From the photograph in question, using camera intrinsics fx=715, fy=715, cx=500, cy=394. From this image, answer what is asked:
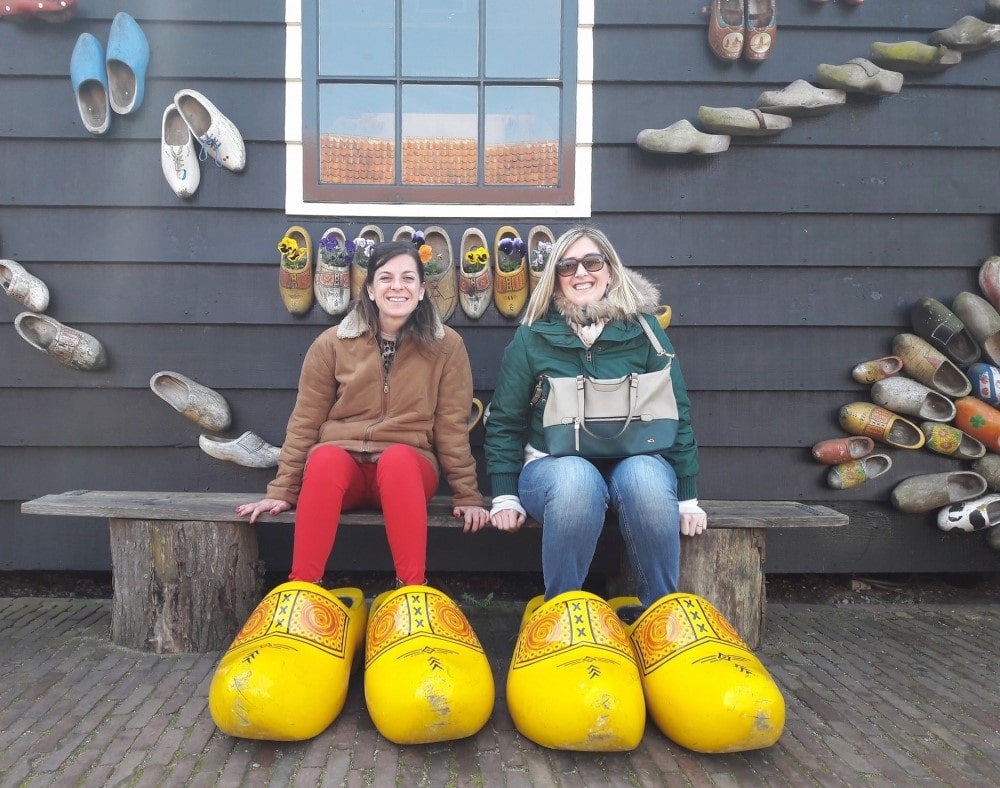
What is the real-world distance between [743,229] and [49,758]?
247 cm

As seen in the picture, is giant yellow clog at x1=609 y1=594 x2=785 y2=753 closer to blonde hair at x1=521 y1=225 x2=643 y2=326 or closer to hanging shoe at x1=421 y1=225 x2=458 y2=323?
blonde hair at x1=521 y1=225 x2=643 y2=326

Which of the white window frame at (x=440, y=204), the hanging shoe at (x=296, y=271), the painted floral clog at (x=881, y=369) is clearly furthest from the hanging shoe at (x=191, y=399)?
the painted floral clog at (x=881, y=369)

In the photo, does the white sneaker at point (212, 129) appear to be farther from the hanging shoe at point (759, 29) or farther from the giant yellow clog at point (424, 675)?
the hanging shoe at point (759, 29)

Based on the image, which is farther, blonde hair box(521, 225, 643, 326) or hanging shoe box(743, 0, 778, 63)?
hanging shoe box(743, 0, 778, 63)

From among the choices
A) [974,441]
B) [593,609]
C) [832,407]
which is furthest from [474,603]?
[974,441]

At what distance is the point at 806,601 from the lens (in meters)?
2.64

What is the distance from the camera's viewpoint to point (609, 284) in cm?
196

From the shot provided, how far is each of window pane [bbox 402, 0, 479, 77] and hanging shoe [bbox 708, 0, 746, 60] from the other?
2.68 feet

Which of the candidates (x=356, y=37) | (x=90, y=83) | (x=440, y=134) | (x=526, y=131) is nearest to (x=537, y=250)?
(x=526, y=131)

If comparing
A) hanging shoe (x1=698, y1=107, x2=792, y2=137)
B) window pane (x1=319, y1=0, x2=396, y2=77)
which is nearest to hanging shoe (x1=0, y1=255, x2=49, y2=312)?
window pane (x1=319, y1=0, x2=396, y2=77)

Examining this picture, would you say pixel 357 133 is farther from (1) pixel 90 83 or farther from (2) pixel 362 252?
(1) pixel 90 83

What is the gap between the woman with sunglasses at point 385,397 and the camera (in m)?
1.96

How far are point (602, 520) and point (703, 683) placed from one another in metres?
0.45

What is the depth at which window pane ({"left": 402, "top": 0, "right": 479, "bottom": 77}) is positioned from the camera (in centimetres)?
248
